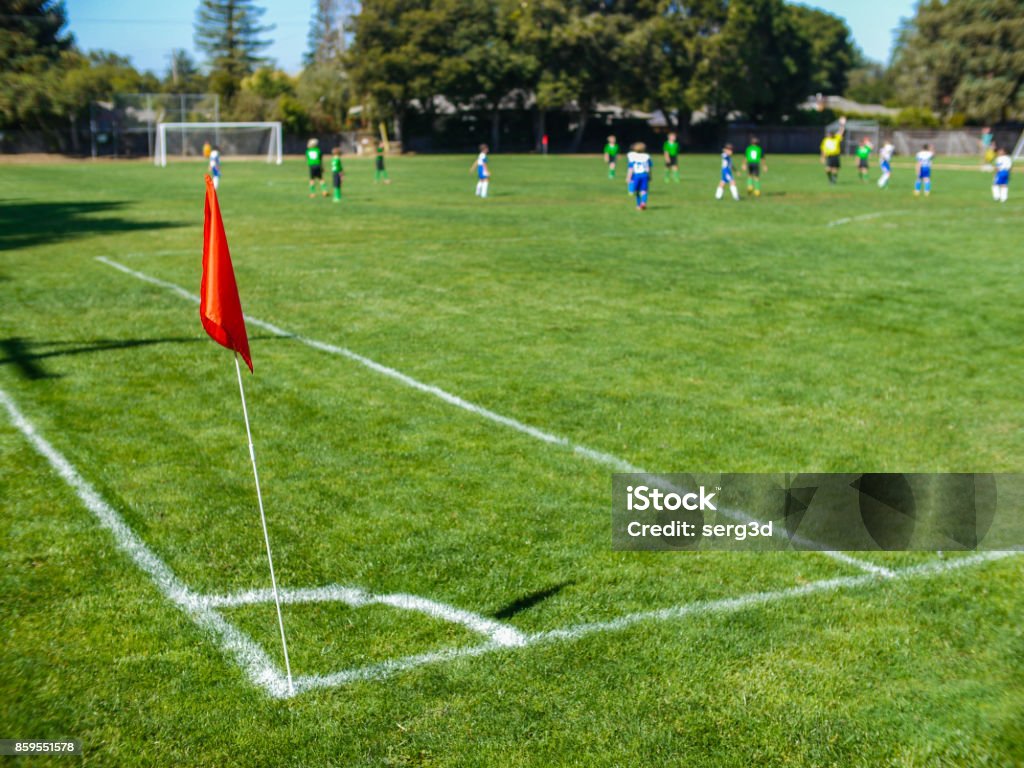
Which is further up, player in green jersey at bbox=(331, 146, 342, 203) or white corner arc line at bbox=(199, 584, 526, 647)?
player in green jersey at bbox=(331, 146, 342, 203)

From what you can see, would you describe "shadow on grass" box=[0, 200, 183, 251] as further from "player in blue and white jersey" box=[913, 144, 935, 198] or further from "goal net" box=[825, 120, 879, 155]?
"goal net" box=[825, 120, 879, 155]

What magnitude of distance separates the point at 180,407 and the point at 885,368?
7.46 meters

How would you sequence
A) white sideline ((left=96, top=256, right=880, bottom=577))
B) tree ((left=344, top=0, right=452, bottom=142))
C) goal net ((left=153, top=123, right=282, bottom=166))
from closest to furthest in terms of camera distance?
white sideline ((left=96, top=256, right=880, bottom=577)) → goal net ((left=153, top=123, right=282, bottom=166)) → tree ((left=344, top=0, right=452, bottom=142))

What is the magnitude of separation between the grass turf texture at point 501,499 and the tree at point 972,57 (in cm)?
7166

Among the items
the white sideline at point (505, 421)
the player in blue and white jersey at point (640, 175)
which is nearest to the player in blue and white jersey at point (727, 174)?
the player in blue and white jersey at point (640, 175)

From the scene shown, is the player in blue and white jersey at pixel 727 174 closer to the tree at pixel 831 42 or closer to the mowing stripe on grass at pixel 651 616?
the mowing stripe on grass at pixel 651 616

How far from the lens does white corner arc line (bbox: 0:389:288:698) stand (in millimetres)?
4891

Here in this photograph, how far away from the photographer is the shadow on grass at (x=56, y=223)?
2236 cm

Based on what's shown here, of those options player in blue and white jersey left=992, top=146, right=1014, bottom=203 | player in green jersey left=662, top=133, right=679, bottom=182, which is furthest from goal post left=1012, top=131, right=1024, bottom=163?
player in blue and white jersey left=992, top=146, right=1014, bottom=203

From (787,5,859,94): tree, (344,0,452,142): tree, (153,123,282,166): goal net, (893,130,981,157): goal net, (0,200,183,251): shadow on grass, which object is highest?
(787,5,859,94): tree

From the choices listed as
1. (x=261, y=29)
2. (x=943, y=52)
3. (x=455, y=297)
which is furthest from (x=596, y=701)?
(x=261, y=29)

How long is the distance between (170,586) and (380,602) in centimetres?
125

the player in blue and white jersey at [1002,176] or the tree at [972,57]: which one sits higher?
the tree at [972,57]

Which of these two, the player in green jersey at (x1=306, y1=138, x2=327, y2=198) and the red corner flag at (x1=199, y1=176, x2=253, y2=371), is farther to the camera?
the player in green jersey at (x1=306, y1=138, x2=327, y2=198)
